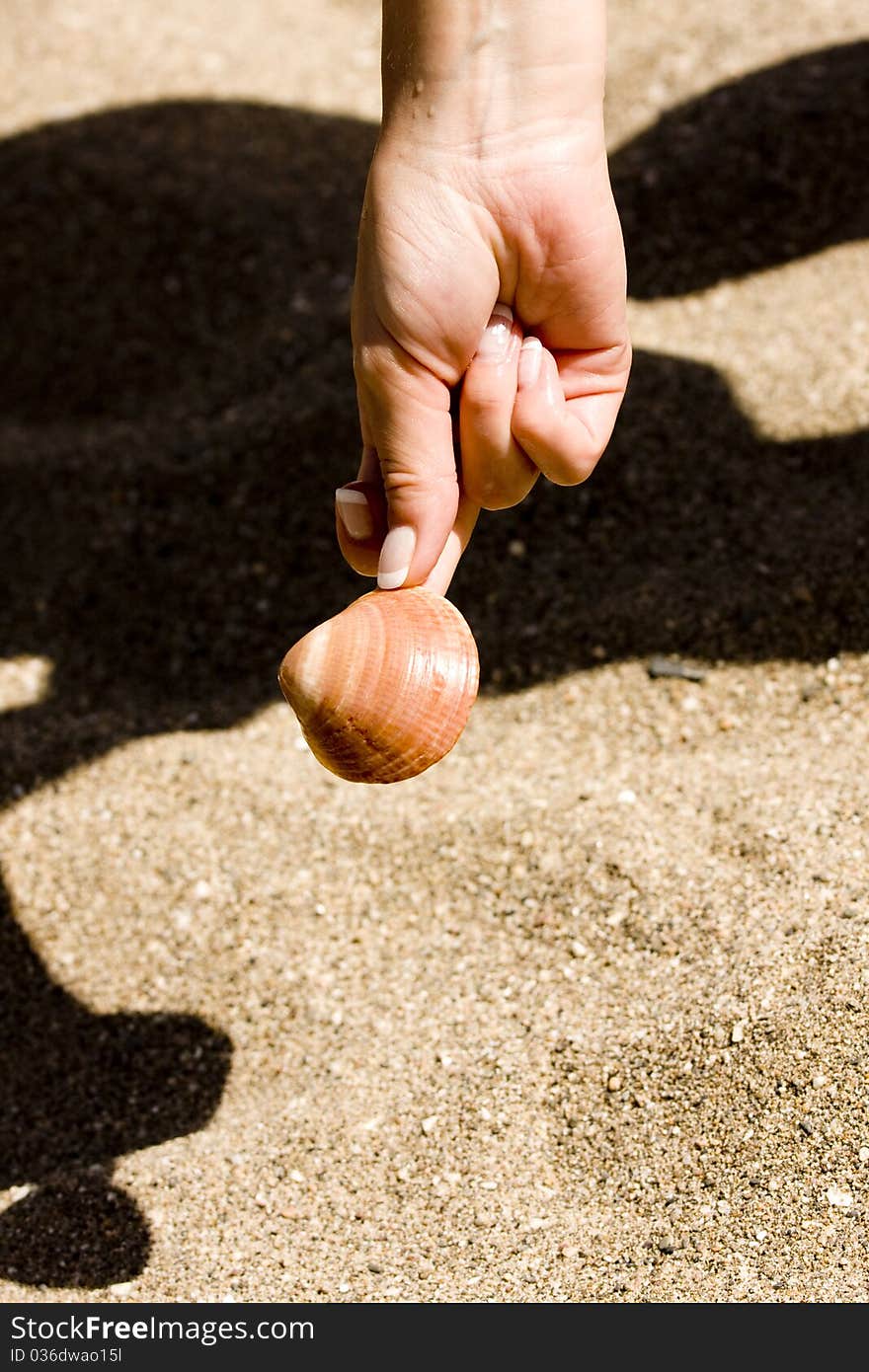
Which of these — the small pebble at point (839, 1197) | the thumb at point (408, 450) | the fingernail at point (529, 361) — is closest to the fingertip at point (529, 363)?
the fingernail at point (529, 361)

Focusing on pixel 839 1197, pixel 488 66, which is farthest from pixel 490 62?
pixel 839 1197

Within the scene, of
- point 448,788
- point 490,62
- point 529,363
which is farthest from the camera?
point 448,788

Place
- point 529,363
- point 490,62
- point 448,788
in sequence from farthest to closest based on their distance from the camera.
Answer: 1. point 448,788
2. point 529,363
3. point 490,62

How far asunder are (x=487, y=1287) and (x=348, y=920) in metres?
0.68

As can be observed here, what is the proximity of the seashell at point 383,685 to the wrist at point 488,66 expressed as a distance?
70 cm

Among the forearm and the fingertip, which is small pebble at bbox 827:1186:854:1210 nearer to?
the fingertip

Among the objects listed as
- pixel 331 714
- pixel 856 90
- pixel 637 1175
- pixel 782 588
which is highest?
pixel 856 90

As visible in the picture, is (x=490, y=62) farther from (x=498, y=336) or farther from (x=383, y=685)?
(x=383, y=685)

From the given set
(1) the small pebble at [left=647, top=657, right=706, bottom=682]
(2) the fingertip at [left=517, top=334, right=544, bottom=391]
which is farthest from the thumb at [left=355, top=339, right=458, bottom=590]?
(1) the small pebble at [left=647, top=657, right=706, bottom=682]

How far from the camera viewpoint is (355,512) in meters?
1.80

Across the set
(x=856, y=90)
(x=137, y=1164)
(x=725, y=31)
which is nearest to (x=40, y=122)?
(x=725, y=31)

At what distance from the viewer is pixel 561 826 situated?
6.98ft

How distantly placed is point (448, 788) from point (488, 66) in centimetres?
127

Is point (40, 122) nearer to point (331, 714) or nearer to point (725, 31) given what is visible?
point (725, 31)
